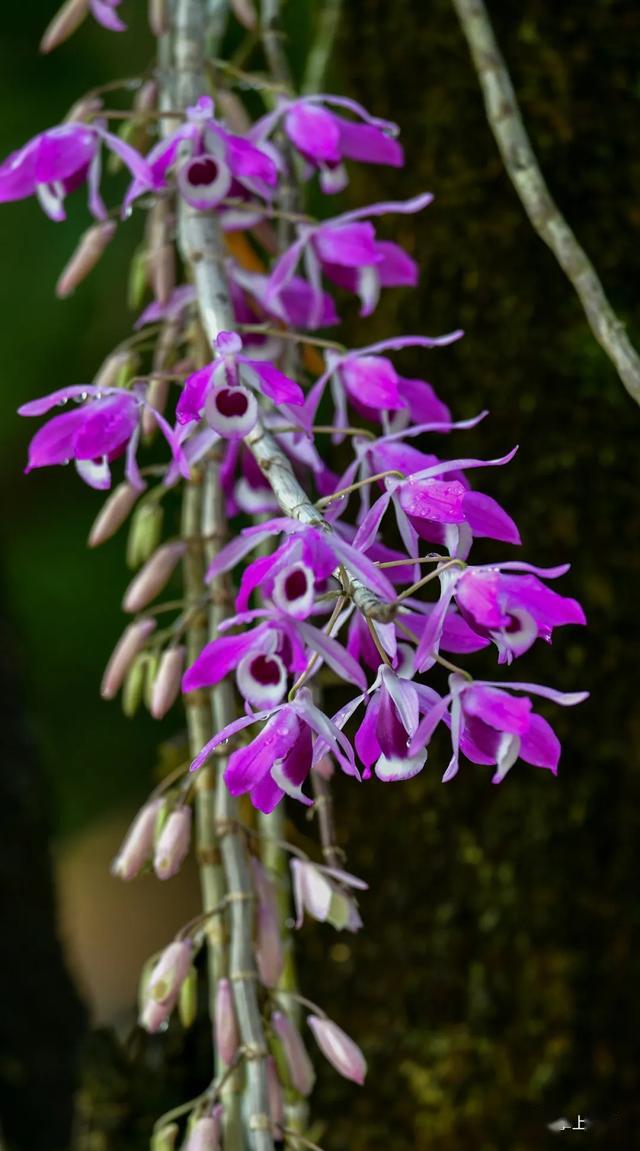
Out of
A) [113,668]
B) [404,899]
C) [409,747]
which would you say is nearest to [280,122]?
[113,668]

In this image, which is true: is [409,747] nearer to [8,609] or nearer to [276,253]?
[276,253]

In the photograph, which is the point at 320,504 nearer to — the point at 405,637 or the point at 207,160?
the point at 405,637

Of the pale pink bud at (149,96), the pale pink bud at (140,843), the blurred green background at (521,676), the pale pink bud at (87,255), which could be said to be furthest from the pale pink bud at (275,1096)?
the pale pink bud at (149,96)

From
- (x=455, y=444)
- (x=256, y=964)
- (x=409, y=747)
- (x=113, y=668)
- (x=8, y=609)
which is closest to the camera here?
(x=409, y=747)

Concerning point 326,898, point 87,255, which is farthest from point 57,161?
point 326,898

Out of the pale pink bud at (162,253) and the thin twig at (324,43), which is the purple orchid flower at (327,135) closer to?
the pale pink bud at (162,253)

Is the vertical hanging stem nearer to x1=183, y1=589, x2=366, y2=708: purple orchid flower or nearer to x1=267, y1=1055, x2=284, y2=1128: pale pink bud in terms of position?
x1=267, y1=1055, x2=284, y2=1128: pale pink bud
